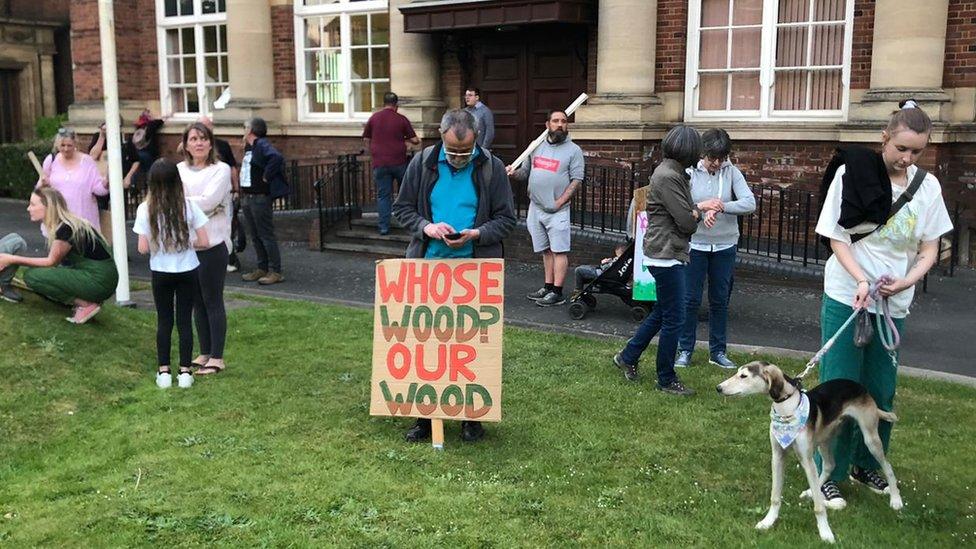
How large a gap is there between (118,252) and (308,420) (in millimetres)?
4246

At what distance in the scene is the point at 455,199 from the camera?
217 inches

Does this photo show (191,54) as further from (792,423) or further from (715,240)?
(792,423)

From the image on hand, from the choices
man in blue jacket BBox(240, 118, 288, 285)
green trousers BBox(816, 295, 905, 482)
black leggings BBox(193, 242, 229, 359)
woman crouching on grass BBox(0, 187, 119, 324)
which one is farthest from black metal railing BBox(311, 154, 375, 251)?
green trousers BBox(816, 295, 905, 482)

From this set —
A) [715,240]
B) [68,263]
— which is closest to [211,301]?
[68,263]

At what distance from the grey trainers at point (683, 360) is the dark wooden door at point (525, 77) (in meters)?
7.67

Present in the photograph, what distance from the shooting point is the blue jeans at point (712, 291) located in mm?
7129

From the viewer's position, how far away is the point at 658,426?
582 centimetres

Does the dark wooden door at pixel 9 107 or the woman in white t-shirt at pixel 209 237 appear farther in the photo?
the dark wooden door at pixel 9 107

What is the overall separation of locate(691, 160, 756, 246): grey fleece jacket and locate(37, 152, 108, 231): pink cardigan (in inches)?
227

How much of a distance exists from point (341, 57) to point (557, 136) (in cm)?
822

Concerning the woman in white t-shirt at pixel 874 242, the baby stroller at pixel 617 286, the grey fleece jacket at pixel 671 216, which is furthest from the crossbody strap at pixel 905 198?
the baby stroller at pixel 617 286

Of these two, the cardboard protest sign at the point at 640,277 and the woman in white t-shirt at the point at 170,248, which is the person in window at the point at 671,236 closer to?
the cardboard protest sign at the point at 640,277

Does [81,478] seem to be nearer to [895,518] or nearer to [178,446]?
[178,446]

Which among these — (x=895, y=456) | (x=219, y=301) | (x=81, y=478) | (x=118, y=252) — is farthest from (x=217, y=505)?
(x=118, y=252)
